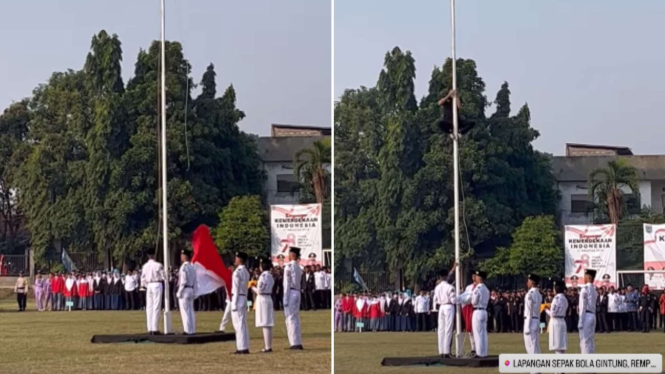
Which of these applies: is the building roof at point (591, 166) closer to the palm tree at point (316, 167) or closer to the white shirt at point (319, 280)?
the palm tree at point (316, 167)

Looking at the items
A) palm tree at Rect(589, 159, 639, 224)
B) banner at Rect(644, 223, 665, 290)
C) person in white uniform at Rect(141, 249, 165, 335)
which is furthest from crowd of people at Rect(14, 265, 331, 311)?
banner at Rect(644, 223, 665, 290)

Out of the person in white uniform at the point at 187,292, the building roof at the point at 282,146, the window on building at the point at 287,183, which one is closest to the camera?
the building roof at the point at 282,146

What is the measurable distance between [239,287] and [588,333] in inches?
149

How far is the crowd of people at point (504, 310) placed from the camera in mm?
14102

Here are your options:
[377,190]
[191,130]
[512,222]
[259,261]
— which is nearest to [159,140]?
[191,130]

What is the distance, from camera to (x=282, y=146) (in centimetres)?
1560

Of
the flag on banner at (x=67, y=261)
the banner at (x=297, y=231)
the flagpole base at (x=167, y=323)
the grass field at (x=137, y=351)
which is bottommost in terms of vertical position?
the grass field at (x=137, y=351)

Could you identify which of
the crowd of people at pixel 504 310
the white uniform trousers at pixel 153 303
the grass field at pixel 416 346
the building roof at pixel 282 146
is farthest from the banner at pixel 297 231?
the white uniform trousers at pixel 153 303

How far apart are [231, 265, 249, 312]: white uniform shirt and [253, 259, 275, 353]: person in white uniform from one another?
0.45 feet

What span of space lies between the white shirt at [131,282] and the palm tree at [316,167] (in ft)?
8.74

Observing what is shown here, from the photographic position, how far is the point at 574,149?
14266 millimetres

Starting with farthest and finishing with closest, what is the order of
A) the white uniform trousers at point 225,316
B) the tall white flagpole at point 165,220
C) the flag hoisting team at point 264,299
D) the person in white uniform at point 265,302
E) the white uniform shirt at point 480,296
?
the white uniform trousers at point 225,316
the tall white flagpole at point 165,220
the person in white uniform at point 265,302
the flag hoisting team at point 264,299
the white uniform shirt at point 480,296

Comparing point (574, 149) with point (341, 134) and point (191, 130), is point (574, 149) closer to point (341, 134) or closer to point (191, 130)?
point (341, 134)

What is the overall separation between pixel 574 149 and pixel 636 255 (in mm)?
1152
